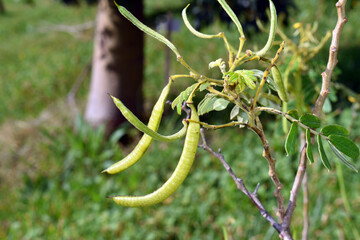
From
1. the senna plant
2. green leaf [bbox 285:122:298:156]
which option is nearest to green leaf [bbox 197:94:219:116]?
the senna plant

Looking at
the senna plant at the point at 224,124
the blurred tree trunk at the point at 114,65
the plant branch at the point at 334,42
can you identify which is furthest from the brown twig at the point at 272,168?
the blurred tree trunk at the point at 114,65

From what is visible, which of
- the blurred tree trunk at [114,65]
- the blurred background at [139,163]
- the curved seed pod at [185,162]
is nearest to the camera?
the curved seed pod at [185,162]

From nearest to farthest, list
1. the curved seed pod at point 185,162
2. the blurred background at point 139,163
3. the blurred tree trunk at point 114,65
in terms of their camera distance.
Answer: the curved seed pod at point 185,162, the blurred background at point 139,163, the blurred tree trunk at point 114,65

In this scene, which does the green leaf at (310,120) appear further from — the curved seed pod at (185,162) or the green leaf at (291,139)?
the curved seed pod at (185,162)

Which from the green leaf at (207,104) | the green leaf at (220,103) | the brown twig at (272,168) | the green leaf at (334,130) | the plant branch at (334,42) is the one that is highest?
the plant branch at (334,42)

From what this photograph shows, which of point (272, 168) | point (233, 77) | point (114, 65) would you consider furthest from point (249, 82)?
point (114, 65)

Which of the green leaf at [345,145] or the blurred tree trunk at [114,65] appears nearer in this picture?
the green leaf at [345,145]

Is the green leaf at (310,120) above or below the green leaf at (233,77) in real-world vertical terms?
below
